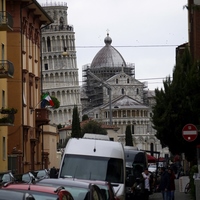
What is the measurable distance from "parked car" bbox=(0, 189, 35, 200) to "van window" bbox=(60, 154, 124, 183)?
11994 mm

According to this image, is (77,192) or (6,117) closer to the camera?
(77,192)

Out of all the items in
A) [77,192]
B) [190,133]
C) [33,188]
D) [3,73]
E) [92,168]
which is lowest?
Answer: [77,192]

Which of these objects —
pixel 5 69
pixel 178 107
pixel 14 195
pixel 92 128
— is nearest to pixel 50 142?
pixel 5 69

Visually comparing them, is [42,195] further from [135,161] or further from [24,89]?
[24,89]

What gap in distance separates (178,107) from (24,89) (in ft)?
57.9

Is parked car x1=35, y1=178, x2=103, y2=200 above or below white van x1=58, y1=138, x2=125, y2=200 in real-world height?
below

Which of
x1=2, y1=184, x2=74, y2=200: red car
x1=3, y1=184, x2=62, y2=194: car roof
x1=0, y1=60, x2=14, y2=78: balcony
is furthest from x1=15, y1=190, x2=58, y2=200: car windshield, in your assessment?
x1=0, y1=60, x2=14, y2=78: balcony

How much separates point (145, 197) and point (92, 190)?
22.5 metres

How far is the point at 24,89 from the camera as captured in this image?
5406 cm

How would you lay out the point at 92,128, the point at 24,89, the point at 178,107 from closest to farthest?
the point at 178,107 → the point at 24,89 → the point at 92,128

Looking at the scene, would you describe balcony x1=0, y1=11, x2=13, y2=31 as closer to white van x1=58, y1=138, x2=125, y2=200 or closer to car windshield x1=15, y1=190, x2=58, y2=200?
white van x1=58, y1=138, x2=125, y2=200

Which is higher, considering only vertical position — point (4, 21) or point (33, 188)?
point (4, 21)

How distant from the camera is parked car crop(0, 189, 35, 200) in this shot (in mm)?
14508

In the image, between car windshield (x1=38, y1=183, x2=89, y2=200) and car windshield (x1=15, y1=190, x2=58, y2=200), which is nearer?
car windshield (x1=15, y1=190, x2=58, y2=200)
